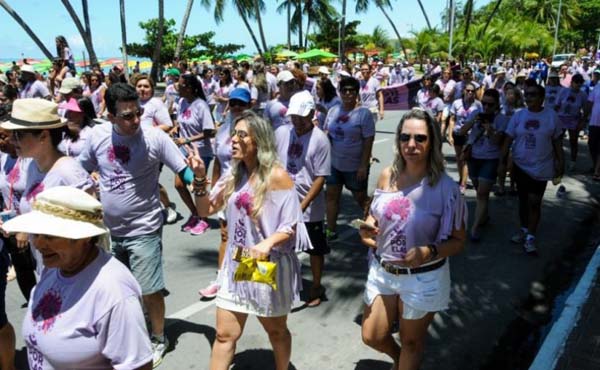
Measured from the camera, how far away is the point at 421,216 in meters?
3.12

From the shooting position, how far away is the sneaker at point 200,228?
6797 mm

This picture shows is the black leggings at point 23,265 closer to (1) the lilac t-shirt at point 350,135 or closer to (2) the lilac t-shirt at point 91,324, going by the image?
(2) the lilac t-shirt at point 91,324

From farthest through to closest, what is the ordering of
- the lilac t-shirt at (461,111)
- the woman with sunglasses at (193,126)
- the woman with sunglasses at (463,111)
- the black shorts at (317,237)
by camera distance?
1. the lilac t-shirt at (461,111)
2. the woman with sunglasses at (463,111)
3. the woman with sunglasses at (193,126)
4. the black shorts at (317,237)

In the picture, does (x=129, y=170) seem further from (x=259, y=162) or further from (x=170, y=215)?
(x=170, y=215)

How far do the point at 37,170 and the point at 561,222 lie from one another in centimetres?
655

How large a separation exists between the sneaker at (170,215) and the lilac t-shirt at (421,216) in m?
4.59

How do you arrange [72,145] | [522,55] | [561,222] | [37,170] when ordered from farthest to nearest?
[522,55], [561,222], [72,145], [37,170]

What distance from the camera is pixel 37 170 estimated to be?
324 cm

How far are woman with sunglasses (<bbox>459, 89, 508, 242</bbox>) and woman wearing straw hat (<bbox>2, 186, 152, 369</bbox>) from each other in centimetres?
521

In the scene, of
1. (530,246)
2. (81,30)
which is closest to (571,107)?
(530,246)

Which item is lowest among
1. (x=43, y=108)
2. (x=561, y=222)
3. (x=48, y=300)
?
(x=561, y=222)

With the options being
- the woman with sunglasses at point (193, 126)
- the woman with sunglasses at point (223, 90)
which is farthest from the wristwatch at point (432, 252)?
the woman with sunglasses at point (223, 90)

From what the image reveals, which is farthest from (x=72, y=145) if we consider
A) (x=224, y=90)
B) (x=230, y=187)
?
(x=224, y=90)

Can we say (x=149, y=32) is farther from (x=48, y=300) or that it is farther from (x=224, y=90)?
(x=48, y=300)
